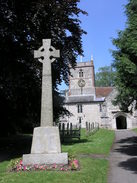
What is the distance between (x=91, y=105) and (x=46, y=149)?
45530 millimetres

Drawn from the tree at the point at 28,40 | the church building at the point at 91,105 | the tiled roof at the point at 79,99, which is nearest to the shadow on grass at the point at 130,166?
the tree at the point at 28,40

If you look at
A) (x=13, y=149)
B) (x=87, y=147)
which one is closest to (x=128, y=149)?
(x=87, y=147)

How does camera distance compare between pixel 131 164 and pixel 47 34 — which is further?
pixel 47 34

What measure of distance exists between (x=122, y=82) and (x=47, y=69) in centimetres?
368

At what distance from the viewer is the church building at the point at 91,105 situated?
45031mm

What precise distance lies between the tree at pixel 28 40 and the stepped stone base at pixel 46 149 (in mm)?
6104

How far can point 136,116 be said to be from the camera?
44750 mm

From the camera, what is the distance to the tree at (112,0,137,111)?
8656mm

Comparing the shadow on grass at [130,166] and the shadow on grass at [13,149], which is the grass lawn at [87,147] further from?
the shadow on grass at [130,166]

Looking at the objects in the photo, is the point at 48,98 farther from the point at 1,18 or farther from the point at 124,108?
the point at 124,108

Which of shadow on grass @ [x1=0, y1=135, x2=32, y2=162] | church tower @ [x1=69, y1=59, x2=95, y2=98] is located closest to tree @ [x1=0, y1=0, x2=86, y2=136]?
shadow on grass @ [x1=0, y1=135, x2=32, y2=162]

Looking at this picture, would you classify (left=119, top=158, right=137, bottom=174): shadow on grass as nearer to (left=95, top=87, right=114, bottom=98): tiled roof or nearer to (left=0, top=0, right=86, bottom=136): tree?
(left=0, top=0, right=86, bottom=136): tree

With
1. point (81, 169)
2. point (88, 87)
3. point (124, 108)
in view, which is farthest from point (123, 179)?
point (88, 87)

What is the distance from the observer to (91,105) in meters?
52.8
